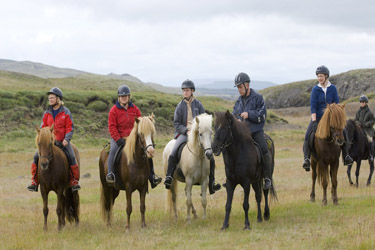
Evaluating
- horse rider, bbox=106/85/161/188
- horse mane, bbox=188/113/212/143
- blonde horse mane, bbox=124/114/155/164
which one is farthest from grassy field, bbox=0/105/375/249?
horse mane, bbox=188/113/212/143

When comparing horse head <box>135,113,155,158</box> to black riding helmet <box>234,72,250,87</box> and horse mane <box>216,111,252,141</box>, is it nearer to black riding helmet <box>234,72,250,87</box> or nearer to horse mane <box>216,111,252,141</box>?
horse mane <box>216,111,252,141</box>

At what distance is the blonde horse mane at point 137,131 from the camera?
893 centimetres

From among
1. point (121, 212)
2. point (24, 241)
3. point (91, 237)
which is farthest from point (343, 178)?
point (24, 241)

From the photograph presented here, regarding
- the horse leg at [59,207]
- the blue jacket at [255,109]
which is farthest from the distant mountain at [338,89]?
the horse leg at [59,207]

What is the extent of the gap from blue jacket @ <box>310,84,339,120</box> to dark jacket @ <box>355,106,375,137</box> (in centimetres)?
456

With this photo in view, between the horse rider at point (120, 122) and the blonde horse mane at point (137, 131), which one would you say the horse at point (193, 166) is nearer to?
the horse rider at point (120, 122)

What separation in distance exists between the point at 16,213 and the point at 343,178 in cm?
1207

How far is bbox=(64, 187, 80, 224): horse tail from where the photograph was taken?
1049 centimetres

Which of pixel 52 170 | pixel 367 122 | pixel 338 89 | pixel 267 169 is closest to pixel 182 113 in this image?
pixel 267 169

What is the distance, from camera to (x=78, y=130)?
119 ft

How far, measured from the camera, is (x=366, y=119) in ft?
50.4

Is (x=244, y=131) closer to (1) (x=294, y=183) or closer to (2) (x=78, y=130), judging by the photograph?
(1) (x=294, y=183)

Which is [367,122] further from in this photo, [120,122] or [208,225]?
[120,122]

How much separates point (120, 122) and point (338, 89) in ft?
307
